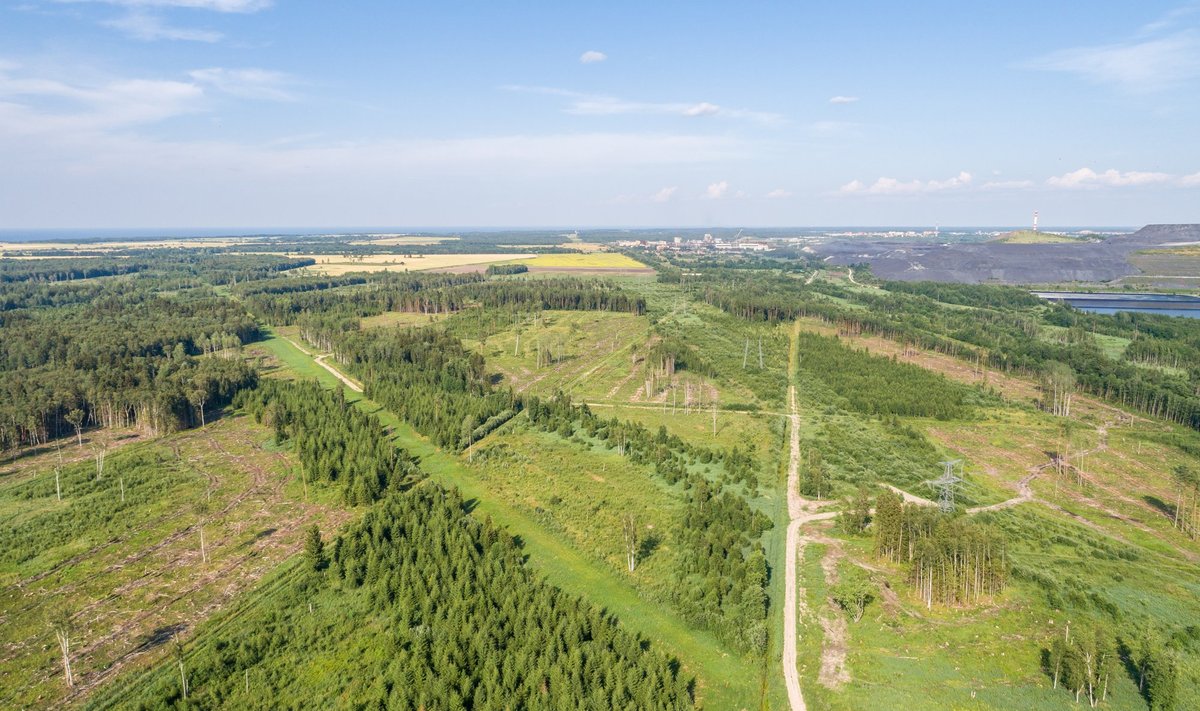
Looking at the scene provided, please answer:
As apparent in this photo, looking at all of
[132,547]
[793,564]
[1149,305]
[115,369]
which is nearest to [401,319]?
[115,369]

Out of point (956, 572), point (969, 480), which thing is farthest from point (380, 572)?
point (969, 480)

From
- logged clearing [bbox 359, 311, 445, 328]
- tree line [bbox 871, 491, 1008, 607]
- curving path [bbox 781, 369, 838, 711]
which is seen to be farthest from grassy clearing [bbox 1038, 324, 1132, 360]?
logged clearing [bbox 359, 311, 445, 328]

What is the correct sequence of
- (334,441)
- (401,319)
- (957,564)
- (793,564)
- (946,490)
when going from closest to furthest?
(957,564) → (793,564) → (946,490) → (334,441) → (401,319)

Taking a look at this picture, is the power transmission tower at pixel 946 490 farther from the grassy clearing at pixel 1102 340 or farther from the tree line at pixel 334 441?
the grassy clearing at pixel 1102 340

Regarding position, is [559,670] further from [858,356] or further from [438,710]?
[858,356]

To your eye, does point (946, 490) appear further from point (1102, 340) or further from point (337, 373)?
point (1102, 340)

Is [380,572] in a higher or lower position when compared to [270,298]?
lower

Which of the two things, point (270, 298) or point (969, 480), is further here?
point (270, 298)
